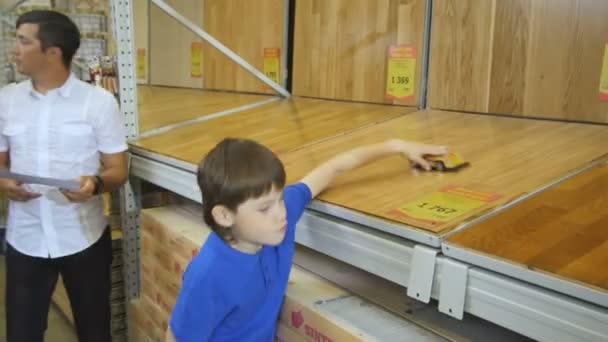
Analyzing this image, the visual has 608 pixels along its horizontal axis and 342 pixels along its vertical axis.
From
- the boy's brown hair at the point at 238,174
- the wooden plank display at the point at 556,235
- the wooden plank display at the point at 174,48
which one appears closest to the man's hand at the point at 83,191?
the boy's brown hair at the point at 238,174

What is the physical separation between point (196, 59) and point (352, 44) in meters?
1.48

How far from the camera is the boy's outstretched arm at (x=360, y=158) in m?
1.34

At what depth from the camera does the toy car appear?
1.37 metres

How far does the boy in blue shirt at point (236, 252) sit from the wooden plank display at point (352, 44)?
3.89ft

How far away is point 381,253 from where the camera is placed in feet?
3.67

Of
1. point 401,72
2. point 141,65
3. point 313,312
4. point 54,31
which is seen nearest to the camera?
point 313,312

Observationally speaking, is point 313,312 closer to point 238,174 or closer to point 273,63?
point 238,174

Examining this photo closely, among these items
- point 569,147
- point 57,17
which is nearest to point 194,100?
point 57,17

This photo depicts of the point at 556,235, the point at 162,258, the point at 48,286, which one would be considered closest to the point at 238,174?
the point at 556,235

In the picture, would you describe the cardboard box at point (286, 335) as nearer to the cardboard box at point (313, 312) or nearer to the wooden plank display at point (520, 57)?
the cardboard box at point (313, 312)

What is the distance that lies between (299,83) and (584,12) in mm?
1424

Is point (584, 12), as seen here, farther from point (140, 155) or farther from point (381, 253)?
point (140, 155)

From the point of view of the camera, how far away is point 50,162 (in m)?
1.75

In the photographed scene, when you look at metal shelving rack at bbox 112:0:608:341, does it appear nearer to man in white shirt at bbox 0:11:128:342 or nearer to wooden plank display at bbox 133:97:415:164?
wooden plank display at bbox 133:97:415:164
